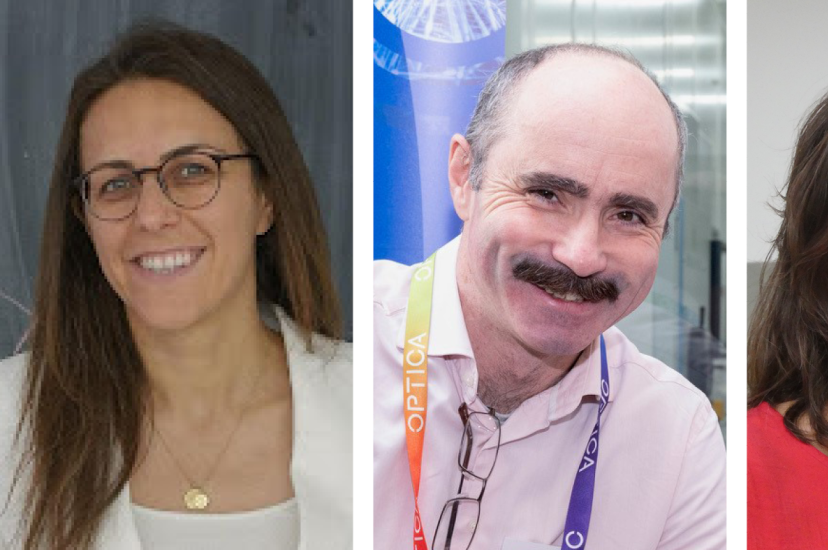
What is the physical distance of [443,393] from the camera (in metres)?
2.12

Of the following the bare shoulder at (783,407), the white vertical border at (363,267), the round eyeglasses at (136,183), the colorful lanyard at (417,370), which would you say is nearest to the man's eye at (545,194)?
the colorful lanyard at (417,370)

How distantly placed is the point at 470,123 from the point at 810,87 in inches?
36.1

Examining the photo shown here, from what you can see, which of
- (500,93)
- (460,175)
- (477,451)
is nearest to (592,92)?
(500,93)

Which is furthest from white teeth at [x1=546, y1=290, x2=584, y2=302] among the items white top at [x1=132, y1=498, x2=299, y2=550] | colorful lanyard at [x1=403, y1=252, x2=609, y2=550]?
white top at [x1=132, y1=498, x2=299, y2=550]

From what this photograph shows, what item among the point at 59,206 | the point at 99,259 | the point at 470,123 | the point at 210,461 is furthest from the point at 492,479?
the point at 59,206

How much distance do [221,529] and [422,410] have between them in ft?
1.71

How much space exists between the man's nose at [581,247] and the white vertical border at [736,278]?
1.32 feet

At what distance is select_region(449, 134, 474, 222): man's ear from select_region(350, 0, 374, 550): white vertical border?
0.62ft

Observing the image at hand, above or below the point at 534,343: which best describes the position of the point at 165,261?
above

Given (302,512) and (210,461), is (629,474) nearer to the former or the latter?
(302,512)

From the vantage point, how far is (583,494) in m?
2.12

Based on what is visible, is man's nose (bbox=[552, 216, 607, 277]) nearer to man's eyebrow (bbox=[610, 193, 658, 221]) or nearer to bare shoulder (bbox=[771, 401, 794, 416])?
man's eyebrow (bbox=[610, 193, 658, 221])

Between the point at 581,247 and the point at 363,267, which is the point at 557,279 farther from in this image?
the point at 363,267

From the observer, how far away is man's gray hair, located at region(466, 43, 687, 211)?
2092mm
